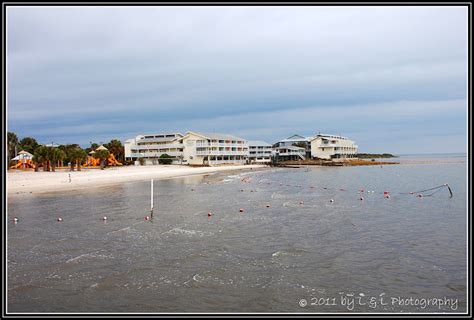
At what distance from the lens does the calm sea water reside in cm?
998

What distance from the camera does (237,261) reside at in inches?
531

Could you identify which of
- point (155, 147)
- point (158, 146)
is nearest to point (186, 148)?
point (158, 146)

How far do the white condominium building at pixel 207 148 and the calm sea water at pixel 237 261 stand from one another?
84.8 metres

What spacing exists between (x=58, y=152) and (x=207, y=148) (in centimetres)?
4913

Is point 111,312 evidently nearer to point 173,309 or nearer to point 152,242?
point 173,309

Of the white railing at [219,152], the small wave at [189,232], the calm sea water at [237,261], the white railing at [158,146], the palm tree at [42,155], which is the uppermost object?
the white railing at [158,146]

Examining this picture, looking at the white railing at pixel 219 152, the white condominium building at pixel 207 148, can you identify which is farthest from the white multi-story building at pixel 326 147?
the white condominium building at pixel 207 148

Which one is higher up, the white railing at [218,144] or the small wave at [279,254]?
the white railing at [218,144]

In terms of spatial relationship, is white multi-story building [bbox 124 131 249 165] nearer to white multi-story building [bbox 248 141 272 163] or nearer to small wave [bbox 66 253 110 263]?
white multi-story building [bbox 248 141 272 163]

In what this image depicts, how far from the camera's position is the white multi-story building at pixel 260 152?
136750mm

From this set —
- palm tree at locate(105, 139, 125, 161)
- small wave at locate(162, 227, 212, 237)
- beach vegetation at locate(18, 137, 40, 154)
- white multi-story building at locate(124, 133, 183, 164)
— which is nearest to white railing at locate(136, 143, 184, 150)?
white multi-story building at locate(124, 133, 183, 164)

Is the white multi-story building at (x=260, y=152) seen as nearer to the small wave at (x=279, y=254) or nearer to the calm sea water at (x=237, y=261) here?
the calm sea water at (x=237, y=261)

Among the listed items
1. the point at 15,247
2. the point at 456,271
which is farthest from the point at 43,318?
the point at 456,271

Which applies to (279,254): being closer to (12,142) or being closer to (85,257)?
(85,257)
